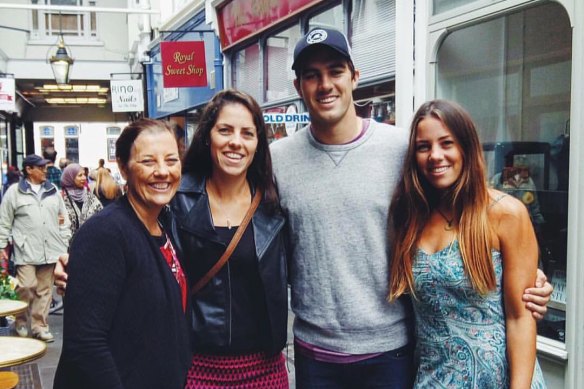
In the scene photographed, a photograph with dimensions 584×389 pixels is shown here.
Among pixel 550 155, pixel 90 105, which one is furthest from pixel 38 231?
pixel 90 105

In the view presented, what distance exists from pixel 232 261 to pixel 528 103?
2.86 meters

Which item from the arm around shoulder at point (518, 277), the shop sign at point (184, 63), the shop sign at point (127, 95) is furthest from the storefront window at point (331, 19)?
the shop sign at point (127, 95)

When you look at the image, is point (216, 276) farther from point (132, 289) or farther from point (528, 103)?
point (528, 103)

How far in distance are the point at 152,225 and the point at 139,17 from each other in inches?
645

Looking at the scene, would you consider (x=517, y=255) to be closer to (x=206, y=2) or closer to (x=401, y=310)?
(x=401, y=310)

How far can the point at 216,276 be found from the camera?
2.29 m

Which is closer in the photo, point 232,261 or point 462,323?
point 462,323

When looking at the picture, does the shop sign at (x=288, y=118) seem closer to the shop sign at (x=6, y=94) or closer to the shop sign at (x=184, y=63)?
the shop sign at (x=184, y=63)

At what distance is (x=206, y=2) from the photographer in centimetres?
1070

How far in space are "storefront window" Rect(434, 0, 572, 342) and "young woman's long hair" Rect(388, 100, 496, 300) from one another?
1894mm

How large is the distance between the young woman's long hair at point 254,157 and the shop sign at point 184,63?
28.1 feet

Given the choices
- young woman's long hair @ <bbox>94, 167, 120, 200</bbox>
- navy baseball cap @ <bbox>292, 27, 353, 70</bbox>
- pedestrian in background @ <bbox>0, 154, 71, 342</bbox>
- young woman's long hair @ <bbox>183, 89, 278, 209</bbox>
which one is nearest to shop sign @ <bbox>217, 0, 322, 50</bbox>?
young woman's long hair @ <bbox>94, 167, 120, 200</bbox>

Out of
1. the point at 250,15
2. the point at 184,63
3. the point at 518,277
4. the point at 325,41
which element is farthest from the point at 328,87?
the point at 184,63

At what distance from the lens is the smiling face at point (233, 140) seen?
2342 mm
